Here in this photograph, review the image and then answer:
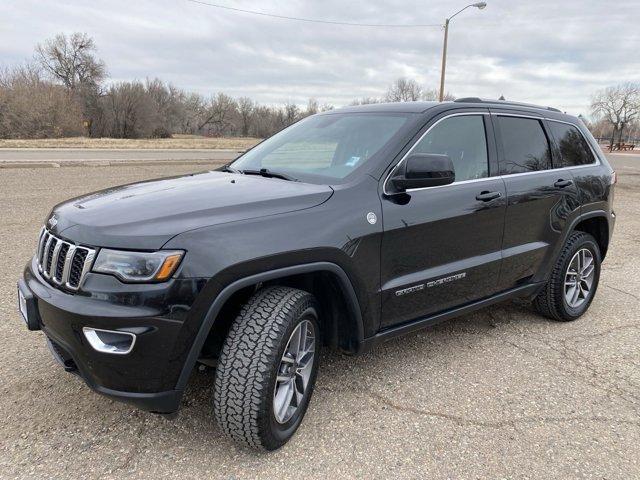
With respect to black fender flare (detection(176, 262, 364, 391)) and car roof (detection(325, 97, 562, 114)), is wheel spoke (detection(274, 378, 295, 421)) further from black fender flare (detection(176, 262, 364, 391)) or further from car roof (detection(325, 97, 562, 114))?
car roof (detection(325, 97, 562, 114))

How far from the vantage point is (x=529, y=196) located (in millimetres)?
3678

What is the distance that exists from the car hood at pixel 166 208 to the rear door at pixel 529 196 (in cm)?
159

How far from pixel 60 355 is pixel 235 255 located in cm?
101

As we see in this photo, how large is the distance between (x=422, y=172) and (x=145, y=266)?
5.04 feet

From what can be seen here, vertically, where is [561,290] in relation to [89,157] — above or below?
below

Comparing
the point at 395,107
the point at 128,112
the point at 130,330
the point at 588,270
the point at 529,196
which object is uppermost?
the point at 128,112

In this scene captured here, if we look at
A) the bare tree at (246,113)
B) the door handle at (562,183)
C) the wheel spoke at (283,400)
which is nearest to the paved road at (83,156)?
the door handle at (562,183)

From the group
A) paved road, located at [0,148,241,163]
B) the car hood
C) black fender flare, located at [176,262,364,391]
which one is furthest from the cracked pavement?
paved road, located at [0,148,241,163]

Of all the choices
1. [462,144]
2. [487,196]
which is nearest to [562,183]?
[487,196]

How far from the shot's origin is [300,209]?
2516 mm

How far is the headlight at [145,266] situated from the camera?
6.91 feet

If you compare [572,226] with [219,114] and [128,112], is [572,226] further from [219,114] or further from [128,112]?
[219,114]

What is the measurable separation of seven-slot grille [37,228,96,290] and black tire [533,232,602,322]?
3.49 meters

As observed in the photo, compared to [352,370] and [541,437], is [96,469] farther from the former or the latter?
[541,437]
